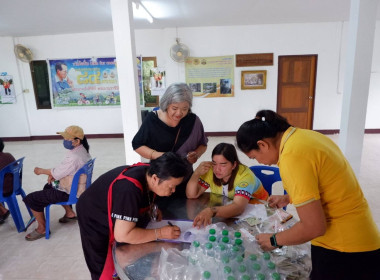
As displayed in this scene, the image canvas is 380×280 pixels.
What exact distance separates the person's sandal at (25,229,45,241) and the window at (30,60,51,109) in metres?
4.90

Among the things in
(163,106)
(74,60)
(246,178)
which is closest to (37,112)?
(74,60)

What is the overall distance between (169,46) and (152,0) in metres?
1.98

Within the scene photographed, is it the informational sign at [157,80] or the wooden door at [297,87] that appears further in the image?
the informational sign at [157,80]

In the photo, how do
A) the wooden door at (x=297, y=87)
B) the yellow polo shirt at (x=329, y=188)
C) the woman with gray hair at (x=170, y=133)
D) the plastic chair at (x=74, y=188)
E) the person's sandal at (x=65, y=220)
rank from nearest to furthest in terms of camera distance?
the yellow polo shirt at (x=329, y=188), the woman with gray hair at (x=170, y=133), the plastic chair at (x=74, y=188), the person's sandal at (x=65, y=220), the wooden door at (x=297, y=87)

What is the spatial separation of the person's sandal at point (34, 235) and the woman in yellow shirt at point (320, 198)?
2.35m

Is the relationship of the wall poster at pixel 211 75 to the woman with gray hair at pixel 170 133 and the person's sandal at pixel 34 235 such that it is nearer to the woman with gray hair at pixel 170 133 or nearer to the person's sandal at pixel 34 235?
the woman with gray hair at pixel 170 133

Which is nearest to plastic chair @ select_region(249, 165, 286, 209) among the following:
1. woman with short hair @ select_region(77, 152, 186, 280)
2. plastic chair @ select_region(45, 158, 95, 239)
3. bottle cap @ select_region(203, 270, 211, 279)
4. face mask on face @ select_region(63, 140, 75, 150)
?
woman with short hair @ select_region(77, 152, 186, 280)

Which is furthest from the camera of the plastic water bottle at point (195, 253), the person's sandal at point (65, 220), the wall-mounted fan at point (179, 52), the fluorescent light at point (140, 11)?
the wall-mounted fan at point (179, 52)

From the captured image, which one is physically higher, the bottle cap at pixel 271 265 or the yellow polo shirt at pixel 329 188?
the yellow polo shirt at pixel 329 188

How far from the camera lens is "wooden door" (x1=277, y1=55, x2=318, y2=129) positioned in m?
5.91

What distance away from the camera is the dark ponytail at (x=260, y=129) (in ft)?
3.20

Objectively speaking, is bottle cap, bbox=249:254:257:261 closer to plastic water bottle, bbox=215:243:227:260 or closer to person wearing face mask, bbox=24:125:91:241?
plastic water bottle, bbox=215:243:227:260

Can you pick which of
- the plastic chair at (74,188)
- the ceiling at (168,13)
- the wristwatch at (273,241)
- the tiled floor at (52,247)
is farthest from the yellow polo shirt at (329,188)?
the ceiling at (168,13)

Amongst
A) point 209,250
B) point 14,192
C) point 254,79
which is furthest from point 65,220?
point 254,79
